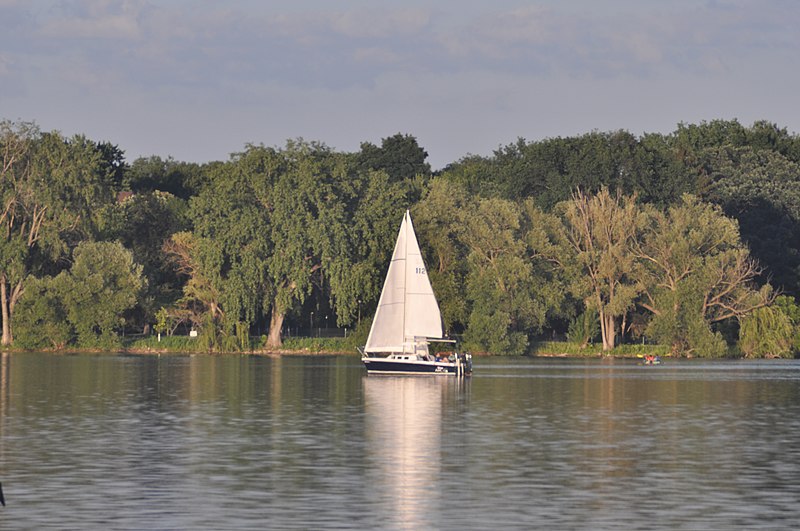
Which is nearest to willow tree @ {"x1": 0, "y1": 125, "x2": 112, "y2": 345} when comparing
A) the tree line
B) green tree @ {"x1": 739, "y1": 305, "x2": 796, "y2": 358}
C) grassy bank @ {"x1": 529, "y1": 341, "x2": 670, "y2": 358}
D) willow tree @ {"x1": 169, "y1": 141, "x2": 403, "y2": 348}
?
the tree line

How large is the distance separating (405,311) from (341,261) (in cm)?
3013

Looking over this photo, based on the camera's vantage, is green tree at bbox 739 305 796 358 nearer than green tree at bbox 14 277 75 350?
No

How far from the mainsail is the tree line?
2797 centimetres

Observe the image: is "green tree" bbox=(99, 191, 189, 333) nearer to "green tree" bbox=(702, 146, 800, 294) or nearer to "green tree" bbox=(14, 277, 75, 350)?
"green tree" bbox=(14, 277, 75, 350)

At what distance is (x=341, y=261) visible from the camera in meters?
115

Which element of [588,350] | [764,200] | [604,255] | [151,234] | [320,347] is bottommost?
[588,350]

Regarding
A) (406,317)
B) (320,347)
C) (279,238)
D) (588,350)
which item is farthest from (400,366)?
(588,350)

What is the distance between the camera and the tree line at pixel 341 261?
117 metres

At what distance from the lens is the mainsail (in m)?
85.7

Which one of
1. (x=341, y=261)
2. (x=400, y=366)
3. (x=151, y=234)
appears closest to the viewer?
(x=400, y=366)

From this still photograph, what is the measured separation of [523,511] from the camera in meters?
27.2

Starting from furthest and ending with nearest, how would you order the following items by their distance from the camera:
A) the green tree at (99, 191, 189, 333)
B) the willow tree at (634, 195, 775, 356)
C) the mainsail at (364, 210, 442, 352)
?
the green tree at (99, 191, 189, 333)
the willow tree at (634, 195, 775, 356)
the mainsail at (364, 210, 442, 352)

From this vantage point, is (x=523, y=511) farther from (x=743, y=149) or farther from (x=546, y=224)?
(x=743, y=149)

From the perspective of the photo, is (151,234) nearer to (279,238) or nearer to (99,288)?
(99,288)
